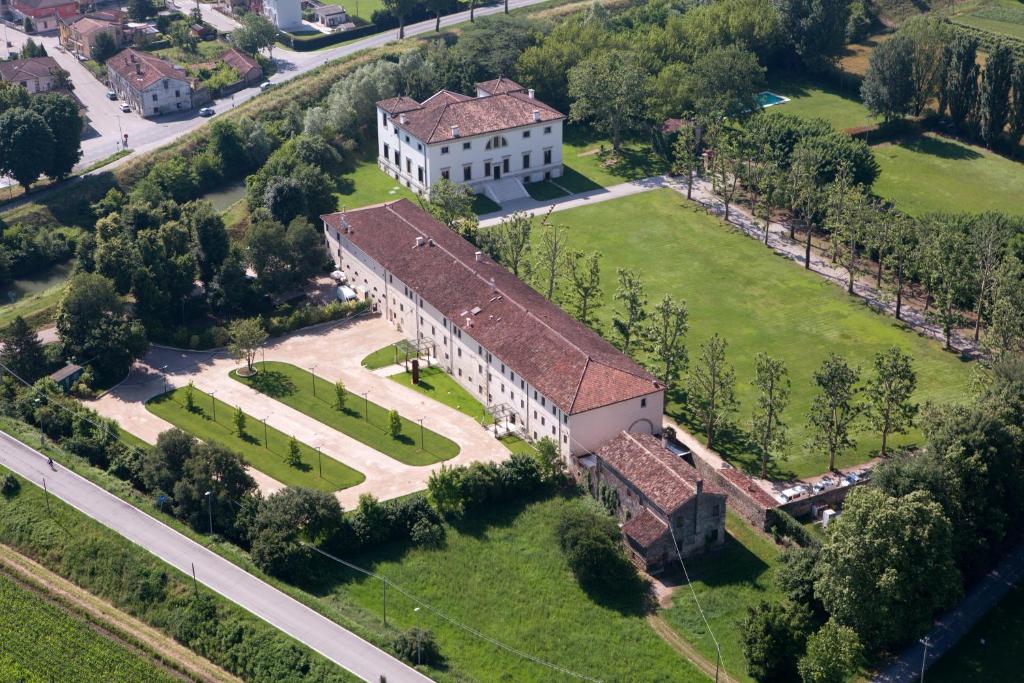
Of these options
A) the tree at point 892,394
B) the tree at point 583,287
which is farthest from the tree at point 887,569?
the tree at point 583,287

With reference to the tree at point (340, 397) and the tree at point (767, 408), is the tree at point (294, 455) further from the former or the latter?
the tree at point (767, 408)

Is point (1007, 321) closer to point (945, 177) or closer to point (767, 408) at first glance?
point (767, 408)

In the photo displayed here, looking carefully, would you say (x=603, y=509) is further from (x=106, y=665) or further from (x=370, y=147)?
(x=370, y=147)

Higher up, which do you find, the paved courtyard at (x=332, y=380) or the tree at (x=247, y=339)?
the tree at (x=247, y=339)

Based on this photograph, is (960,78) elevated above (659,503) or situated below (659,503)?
above

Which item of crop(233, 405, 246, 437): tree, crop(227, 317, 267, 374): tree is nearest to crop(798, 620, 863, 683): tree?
crop(233, 405, 246, 437): tree

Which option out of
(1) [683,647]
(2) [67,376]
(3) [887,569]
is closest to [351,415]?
(2) [67,376]
